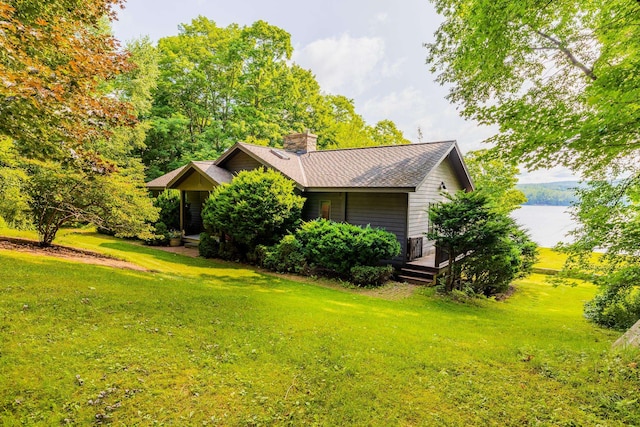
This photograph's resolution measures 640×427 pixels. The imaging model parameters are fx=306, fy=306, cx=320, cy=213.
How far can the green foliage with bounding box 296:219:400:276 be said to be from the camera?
33.8 feet

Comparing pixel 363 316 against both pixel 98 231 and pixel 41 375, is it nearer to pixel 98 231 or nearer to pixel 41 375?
pixel 41 375

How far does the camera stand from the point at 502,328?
648cm

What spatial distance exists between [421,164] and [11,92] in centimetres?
1152

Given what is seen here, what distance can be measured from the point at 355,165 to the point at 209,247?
7565 mm

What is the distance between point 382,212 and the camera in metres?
12.1

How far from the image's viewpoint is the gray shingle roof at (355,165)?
38.9ft

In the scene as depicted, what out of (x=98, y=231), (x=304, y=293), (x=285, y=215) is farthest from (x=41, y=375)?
(x=98, y=231)

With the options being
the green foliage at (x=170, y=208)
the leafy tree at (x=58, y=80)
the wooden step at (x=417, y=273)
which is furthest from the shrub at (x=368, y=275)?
the green foliage at (x=170, y=208)

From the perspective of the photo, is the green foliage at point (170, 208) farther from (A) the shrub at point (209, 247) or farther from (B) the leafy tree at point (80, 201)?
(B) the leafy tree at point (80, 201)

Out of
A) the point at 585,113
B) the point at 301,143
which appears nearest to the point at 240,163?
the point at 301,143

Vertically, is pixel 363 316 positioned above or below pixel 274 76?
below

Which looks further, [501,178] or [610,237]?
[501,178]

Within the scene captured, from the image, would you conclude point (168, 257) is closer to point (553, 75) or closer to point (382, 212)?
point (382, 212)

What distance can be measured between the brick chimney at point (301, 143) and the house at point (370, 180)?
64 cm
